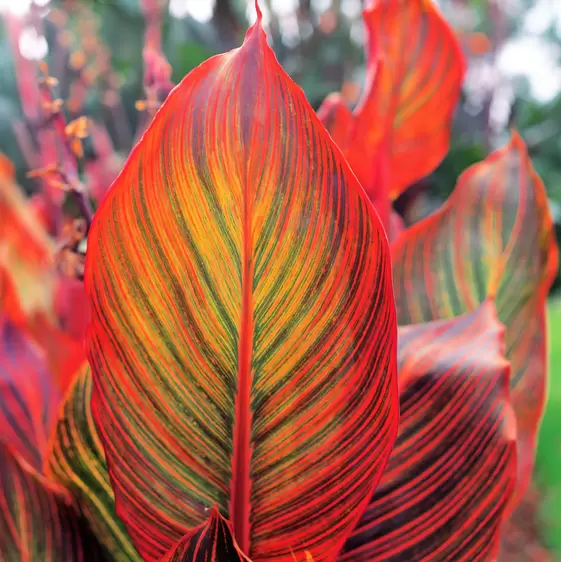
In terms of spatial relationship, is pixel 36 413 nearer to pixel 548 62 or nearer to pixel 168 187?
pixel 168 187

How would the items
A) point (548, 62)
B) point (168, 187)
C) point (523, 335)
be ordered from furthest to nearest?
point (548, 62)
point (523, 335)
point (168, 187)

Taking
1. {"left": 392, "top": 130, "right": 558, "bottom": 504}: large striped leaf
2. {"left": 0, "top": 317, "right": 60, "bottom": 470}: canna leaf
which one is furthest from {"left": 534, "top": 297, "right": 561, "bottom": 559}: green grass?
{"left": 0, "top": 317, "right": 60, "bottom": 470}: canna leaf

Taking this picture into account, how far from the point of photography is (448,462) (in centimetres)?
26

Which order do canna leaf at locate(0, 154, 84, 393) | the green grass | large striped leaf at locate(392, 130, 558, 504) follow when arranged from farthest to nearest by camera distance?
the green grass, canna leaf at locate(0, 154, 84, 393), large striped leaf at locate(392, 130, 558, 504)

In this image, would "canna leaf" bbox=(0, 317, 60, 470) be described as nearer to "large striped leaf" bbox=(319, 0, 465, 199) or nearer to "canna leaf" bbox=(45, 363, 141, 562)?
"canna leaf" bbox=(45, 363, 141, 562)

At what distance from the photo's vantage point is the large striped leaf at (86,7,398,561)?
0.62 feet

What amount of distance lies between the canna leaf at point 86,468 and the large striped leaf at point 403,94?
0.23 metres

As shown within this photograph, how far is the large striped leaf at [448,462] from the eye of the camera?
250mm

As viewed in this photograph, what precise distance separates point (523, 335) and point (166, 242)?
25cm

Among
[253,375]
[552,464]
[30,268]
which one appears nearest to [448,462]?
[253,375]

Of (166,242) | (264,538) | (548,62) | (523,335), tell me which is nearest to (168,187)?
(166,242)

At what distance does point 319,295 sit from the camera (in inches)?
8.0

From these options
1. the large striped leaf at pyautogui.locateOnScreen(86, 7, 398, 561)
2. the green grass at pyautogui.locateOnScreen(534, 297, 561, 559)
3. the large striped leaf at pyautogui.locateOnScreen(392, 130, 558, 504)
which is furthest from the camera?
the green grass at pyautogui.locateOnScreen(534, 297, 561, 559)

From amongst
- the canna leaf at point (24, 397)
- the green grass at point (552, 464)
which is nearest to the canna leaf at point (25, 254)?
the canna leaf at point (24, 397)
